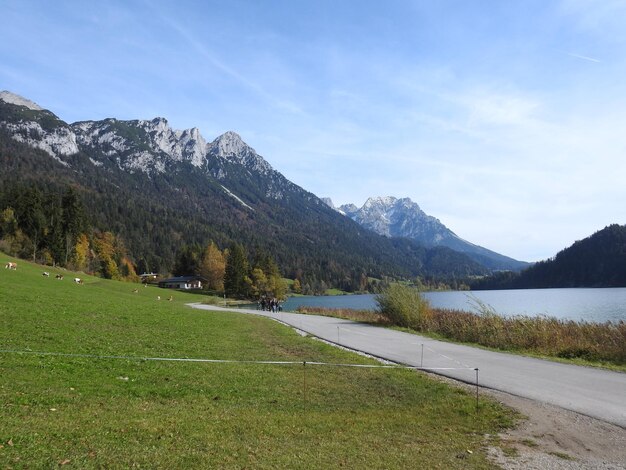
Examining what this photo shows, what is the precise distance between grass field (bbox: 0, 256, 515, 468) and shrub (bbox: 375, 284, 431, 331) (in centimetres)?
1588

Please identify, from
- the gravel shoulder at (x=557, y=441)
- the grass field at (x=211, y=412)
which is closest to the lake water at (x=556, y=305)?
the gravel shoulder at (x=557, y=441)

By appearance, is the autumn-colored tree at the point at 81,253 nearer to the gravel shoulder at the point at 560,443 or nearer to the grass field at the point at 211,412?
the grass field at the point at 211,412

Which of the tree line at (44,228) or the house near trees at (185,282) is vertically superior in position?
the tree line at (44,228)

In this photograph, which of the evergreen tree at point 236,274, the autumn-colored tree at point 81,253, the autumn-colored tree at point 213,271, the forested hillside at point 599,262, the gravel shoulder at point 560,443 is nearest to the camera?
the gravel shoulder at point 560,443

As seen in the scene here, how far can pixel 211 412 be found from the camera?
8.86m

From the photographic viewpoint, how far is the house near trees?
120875 mm

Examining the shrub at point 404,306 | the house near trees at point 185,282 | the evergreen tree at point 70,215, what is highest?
the evergreen tree at point 70,215

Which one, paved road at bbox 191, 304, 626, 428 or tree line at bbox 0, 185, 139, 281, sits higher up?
tree line at bbox 0, 185, 139, 281

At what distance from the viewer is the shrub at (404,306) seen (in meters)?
31.5

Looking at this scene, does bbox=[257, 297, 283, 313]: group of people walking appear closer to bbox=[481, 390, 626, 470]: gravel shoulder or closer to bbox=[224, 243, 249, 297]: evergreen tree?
bbox=[224, 243, 249, 297]: evergreen tree

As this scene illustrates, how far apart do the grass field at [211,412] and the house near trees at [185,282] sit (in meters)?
108

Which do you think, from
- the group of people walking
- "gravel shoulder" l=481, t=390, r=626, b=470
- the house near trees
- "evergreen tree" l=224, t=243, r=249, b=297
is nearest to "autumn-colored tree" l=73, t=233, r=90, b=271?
the house near trees

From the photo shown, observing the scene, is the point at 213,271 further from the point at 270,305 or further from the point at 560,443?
the point at 560,443

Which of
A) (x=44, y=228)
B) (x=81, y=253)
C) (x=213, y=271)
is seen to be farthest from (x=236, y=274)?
(x=44, y=228)
